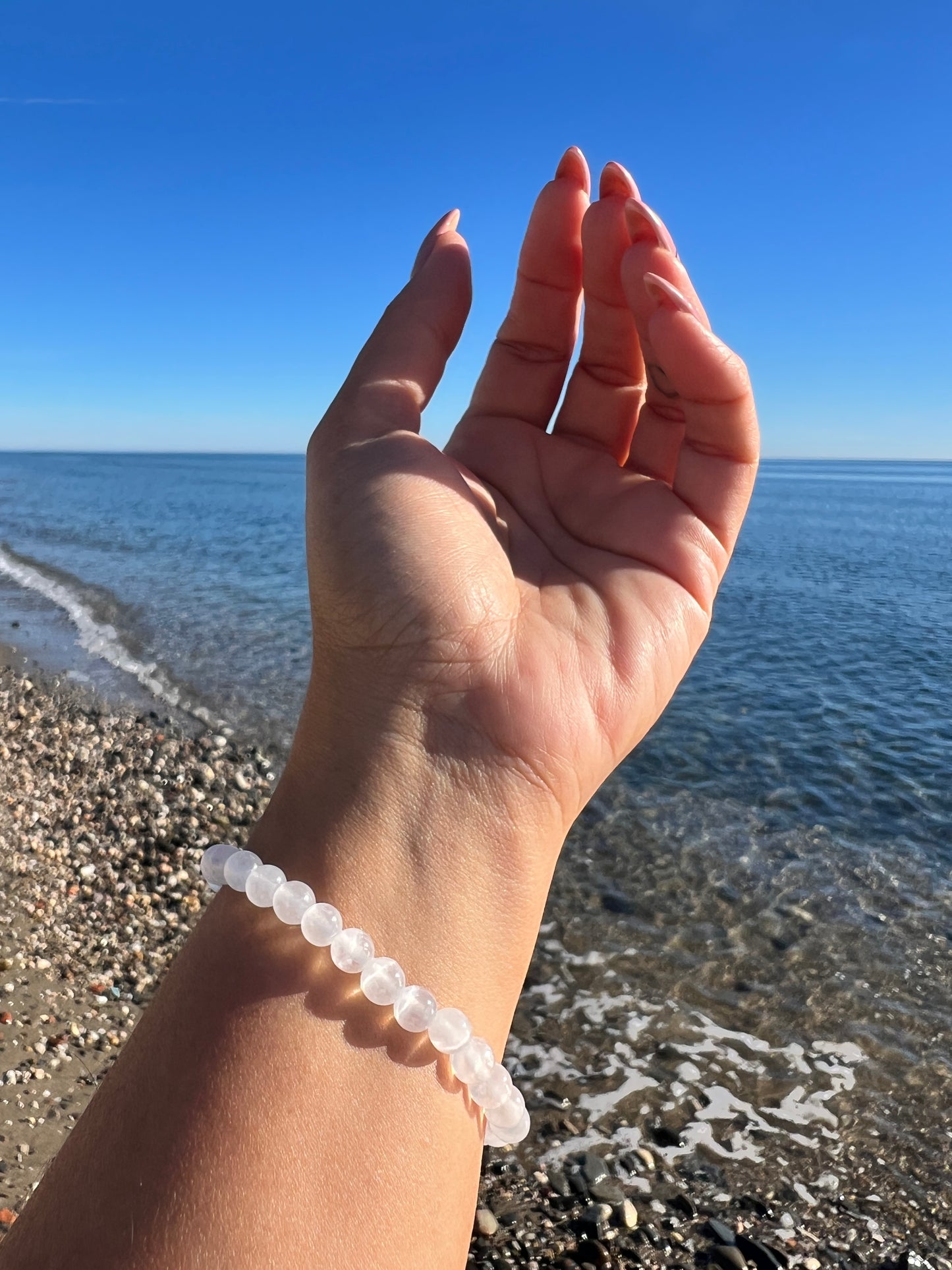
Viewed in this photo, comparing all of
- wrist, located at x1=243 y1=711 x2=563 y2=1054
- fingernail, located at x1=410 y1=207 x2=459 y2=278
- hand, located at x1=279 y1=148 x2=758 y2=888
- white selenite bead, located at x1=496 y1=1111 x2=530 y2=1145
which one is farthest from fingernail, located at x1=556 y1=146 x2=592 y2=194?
white selenite bead, located at x1=496 y1=1111 x2=530 y2=1145

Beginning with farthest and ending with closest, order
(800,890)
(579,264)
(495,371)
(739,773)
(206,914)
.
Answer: (739,773) → (800,890) → (495,371) → (579,264) → (206,914)

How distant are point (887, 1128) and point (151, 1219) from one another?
3.96 meters

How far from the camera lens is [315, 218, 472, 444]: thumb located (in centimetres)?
233

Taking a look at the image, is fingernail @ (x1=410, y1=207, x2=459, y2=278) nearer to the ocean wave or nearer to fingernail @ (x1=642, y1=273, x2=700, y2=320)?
fingernail @ (x1=642, y1=273, x2=700, y2=320)

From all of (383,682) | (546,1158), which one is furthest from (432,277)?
(546,1158)

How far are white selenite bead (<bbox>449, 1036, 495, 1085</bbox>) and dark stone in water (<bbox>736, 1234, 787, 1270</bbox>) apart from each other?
8.09 feet

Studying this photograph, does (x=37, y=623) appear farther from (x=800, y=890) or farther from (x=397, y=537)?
(x=397, y=537)

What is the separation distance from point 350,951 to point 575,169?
2.39 meters

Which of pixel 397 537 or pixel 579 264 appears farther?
pixel 579 264

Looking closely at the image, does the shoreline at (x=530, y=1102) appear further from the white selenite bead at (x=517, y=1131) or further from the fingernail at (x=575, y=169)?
the fingernail at (x=575, y=169)

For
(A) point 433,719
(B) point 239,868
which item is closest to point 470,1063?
(B) point 239,868

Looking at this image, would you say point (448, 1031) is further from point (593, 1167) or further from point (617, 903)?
point (617, 903)

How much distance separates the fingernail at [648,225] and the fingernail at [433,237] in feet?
1.86

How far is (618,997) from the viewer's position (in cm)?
477
